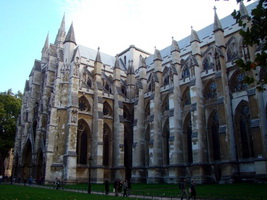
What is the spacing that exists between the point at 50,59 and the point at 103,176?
17.0m

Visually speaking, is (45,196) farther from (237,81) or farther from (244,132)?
(237,81)

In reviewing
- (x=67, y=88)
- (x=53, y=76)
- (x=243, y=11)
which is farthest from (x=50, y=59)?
(x=243, y=11)

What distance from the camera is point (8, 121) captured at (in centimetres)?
4238

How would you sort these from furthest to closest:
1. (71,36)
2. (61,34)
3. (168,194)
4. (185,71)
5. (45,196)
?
(61,34) → (71,36) → (185,71) → (168,194) → (45,196)

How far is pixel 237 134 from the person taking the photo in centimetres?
A: 2486

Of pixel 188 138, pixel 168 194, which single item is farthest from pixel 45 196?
pixel 188 138

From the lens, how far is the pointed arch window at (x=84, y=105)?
112ft

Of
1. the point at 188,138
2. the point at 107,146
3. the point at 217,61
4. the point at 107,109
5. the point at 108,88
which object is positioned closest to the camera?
the point at 217,61

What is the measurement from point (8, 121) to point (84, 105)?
51.8ft

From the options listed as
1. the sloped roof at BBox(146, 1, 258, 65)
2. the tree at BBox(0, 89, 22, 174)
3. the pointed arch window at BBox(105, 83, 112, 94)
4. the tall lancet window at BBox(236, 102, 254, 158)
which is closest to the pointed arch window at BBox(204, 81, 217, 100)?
the tall lancet window at BBox(236, 102, 254, 158)

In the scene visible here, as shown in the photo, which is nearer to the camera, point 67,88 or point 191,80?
point 191,80

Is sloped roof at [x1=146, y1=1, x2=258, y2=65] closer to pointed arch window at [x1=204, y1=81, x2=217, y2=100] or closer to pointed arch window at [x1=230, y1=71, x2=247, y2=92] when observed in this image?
pointed arch window at [x1=230, y1=71, x2=247, y2=92]

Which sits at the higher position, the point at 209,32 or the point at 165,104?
the point at 209,32

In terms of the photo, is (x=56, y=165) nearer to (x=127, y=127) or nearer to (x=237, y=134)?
Result: (x=127, y=127)
